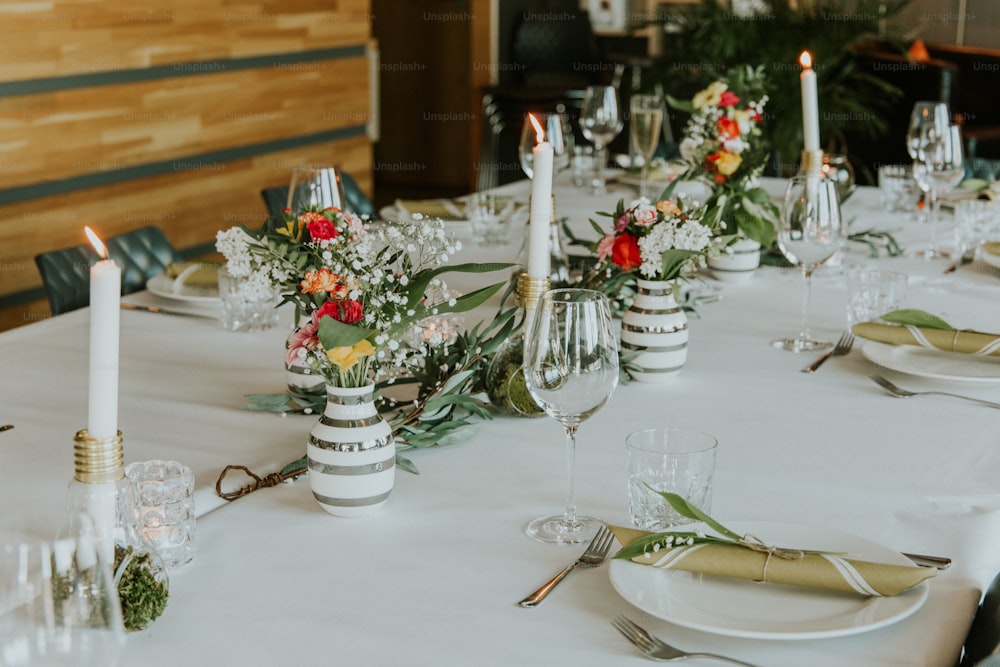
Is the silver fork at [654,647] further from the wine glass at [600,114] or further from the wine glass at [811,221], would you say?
the wine glass at [600,114]

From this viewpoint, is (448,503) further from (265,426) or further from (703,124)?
(703,124)

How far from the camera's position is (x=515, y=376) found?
151cm

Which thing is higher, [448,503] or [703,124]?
[703,124]

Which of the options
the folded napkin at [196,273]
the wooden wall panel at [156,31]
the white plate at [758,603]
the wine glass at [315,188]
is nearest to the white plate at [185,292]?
the folded napkin at [196,273]

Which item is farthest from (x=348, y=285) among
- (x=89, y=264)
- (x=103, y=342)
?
(x=89, y=264)

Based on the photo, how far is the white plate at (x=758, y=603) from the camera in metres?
0.95

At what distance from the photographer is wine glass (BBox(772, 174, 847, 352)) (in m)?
1.80

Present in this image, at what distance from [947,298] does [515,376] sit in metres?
1.05

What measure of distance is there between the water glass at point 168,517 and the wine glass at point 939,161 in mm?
1856

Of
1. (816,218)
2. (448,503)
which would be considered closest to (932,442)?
(816,218)

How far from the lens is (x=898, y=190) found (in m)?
2.98

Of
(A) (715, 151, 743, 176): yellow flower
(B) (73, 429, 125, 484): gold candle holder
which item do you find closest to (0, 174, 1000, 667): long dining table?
(B) (73, 429, 125, 484): gold candle holder

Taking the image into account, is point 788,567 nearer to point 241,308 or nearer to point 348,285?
point 348,285

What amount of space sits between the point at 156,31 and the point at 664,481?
144 inches
